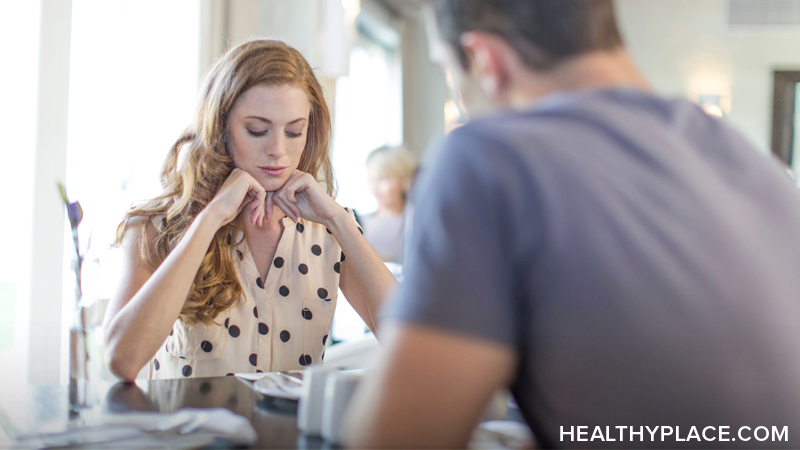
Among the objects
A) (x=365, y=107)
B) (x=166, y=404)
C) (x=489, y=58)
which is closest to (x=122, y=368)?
(x=166, y=404)

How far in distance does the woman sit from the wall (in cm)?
543

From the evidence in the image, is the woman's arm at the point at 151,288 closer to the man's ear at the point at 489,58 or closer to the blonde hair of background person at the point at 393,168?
the man's ear at the point at 489,58

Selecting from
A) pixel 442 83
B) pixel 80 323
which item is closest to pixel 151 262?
pixel 80 323

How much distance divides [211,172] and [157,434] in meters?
0.85

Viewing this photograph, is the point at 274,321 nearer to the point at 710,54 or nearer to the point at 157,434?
the point at 157,434

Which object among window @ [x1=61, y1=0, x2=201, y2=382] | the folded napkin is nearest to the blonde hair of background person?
A: window @ [x1=61, y1=0, x2=201, y2=382]

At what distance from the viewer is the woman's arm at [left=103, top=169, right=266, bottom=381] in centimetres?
131

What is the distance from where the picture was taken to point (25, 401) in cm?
112

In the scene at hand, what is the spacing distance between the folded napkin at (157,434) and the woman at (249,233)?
55 centimetres

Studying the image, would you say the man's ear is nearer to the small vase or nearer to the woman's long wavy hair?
the small vase

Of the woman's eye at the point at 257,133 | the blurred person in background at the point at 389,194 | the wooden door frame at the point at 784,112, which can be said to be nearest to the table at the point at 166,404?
the woman's eye at the point at 257,133

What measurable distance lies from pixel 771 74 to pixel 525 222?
6688 millimetres

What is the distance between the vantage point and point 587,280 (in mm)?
597

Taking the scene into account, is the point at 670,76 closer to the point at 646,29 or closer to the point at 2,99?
the point at 646,29
